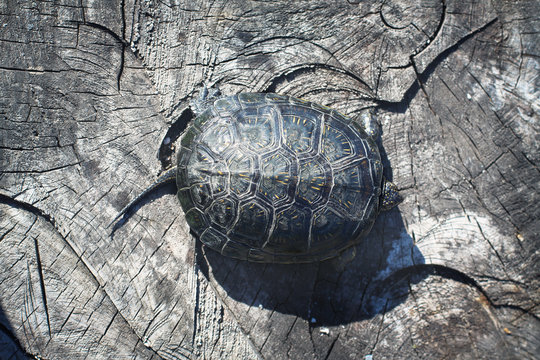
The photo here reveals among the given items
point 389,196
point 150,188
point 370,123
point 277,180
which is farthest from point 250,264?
point 370,123

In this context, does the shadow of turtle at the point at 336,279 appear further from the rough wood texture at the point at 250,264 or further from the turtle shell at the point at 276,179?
the turtle shell at the point at 276,179

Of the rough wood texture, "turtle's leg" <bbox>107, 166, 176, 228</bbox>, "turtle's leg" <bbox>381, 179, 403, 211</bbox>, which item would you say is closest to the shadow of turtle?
the rough wood texture

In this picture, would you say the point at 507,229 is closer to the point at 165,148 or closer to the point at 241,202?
the point at 241,202

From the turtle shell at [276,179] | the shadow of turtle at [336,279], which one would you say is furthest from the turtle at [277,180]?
the shadow of turtle at [336,279]

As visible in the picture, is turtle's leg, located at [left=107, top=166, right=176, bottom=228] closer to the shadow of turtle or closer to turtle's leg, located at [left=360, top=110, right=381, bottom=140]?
the shadow of turtle

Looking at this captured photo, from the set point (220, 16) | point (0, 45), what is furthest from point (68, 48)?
point (220, 16)
